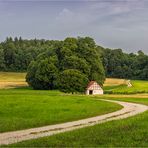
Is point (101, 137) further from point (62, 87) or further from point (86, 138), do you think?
→ point (62, 87)

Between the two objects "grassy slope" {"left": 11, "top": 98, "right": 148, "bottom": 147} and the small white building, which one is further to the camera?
the small white building

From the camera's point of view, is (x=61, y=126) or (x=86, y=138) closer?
(x=86, y=138)

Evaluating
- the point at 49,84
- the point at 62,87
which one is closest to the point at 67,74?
the point at 62,87

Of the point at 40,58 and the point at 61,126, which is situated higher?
the point at 40,58

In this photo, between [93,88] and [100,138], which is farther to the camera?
[93,88]

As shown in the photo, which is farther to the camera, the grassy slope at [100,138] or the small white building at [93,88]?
the small white building at [93,88]

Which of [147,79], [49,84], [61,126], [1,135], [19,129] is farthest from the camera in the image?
[147,79]

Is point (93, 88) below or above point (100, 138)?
below

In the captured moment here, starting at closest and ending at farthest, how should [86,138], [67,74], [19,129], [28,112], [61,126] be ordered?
1. [86,138]
2. [19,129]
3. [61,126]
4. [28,112]
5. [67,74]

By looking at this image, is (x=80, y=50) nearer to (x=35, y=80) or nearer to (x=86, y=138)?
(x=35, y=80)

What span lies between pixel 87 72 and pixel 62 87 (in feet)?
26.4

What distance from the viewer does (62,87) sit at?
100 meters

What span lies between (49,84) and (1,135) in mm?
86599

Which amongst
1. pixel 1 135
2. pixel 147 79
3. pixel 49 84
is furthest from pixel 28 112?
pixel 147 79
